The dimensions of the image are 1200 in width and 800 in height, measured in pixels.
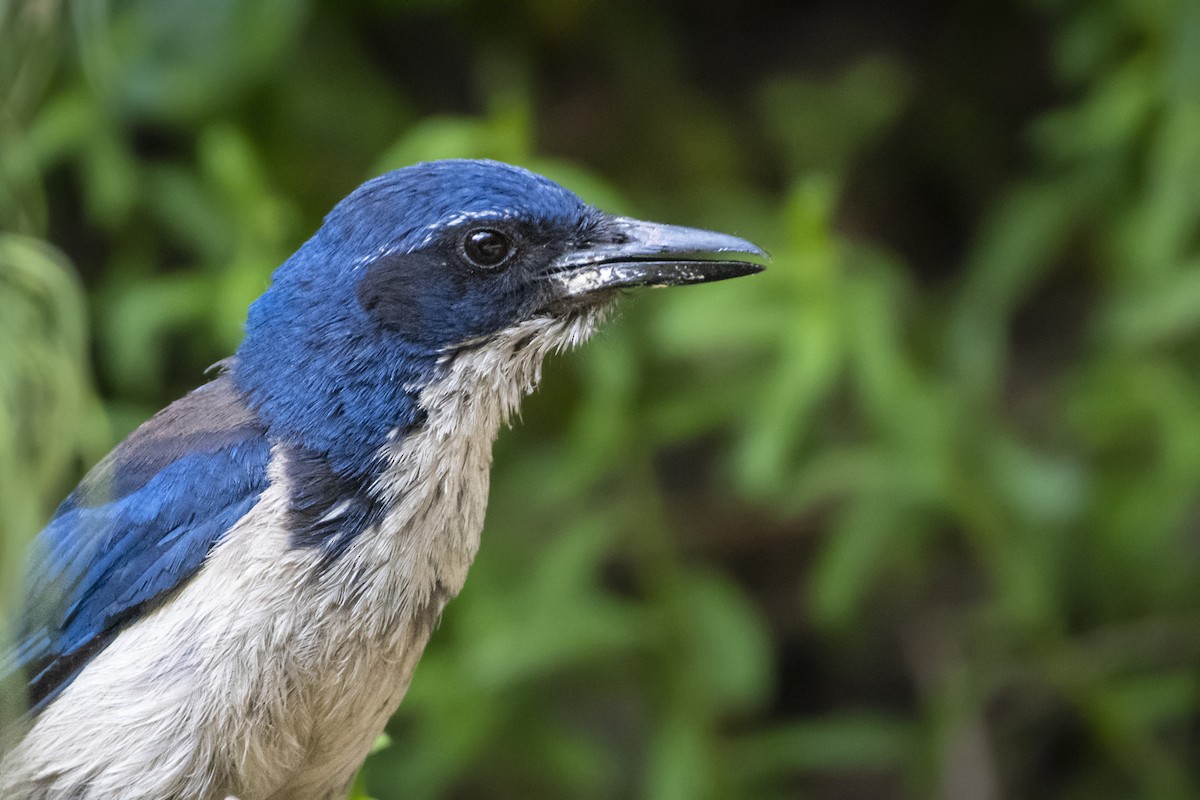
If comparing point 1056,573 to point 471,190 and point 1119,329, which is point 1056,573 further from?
point 471,190

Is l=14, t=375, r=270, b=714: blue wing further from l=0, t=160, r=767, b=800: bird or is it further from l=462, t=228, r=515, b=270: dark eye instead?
l=462, t=228, r=515, b=270: dark eye

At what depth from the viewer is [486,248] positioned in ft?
9.33

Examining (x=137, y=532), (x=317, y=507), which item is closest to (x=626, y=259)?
(x=317, y=507)

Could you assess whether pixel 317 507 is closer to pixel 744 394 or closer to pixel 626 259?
pixel 626 259

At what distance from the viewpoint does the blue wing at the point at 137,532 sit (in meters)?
2.74

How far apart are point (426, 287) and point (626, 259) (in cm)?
40

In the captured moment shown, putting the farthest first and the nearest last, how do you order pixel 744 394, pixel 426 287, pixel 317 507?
pixel 744 394 → pixel 426 287 → pixel 317 507

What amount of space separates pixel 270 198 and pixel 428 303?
6.65ft

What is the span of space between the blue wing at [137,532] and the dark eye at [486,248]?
522 millimetres

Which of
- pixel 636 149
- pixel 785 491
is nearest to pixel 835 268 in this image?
pixel 785 491

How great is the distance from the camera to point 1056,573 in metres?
5.04

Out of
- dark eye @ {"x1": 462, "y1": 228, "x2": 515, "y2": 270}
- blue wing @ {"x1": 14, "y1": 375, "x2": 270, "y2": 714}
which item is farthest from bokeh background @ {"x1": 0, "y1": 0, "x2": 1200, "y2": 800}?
dark eye @ {"x1": 462, "y1": 228, "x2": 515, "y2": 270}

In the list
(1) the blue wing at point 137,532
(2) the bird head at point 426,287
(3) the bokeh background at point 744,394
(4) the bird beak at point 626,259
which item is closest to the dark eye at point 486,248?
(2) the bird head at point 426,287

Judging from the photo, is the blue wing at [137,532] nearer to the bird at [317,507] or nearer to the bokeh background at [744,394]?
the bird at [317,507]
